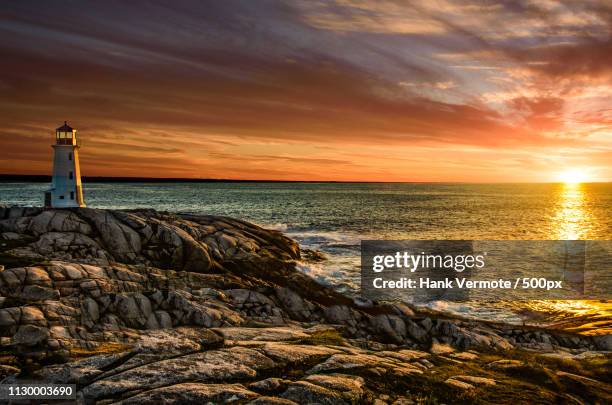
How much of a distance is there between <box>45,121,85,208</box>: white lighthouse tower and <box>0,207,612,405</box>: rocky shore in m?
14.1

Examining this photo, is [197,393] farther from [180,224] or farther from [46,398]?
[180,224]

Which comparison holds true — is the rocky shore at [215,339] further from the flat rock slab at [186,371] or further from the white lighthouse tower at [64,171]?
the white lighthouse tower at [64,171]

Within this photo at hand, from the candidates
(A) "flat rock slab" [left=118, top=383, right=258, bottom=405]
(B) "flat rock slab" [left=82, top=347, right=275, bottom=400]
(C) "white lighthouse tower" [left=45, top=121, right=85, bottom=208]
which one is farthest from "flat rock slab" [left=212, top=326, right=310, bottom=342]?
(C) "white lighthouse tower" [left=45, top=121, right=85, bottom=208]

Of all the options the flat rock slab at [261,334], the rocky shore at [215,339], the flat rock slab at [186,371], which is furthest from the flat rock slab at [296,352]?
the flat rock slab at [261,334]

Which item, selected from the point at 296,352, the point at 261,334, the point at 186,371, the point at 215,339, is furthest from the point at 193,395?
the point at 261,334

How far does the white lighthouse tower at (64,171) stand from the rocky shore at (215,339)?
14051mm

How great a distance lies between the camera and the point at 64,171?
47.5 metres

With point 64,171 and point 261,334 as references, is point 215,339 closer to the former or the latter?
point 261,334

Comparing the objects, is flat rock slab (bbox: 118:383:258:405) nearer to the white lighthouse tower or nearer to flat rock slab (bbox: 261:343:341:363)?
flat rock slab (bbox: 261:343:341:363)

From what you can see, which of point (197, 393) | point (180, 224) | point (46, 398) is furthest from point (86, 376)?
point (180, 224)

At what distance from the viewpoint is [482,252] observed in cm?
6034

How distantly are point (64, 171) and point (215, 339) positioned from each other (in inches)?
1659

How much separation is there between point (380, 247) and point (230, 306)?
1633 inches

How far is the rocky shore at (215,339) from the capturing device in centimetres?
1142
